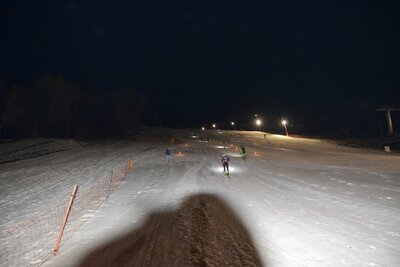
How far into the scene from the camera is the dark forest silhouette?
54481 millimetres

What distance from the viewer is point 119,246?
909 cm

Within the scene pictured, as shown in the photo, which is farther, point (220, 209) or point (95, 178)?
point (95, 178)

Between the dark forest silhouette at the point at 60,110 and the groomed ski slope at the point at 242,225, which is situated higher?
the dark forest silhouette at the point at 60,110

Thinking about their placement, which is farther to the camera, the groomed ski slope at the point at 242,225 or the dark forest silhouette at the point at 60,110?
the dark forest silhouette at the point at 60,110

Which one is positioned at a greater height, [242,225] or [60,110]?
[60,110]

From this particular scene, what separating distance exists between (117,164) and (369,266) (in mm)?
24982

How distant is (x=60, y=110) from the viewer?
65.9m

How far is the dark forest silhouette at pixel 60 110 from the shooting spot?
2145 inches

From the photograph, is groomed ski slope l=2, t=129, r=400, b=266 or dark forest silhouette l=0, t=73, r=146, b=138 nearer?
groomed ski slope l=2, t=129, r=400, b=266

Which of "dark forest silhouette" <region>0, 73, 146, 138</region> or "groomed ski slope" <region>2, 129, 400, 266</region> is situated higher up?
"dark forest silhouette" <region>0, 73, 146, 138</region>

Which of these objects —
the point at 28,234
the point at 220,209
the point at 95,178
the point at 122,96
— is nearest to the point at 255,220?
the point at 220,209

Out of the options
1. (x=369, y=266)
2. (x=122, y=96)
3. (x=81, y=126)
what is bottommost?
(x=369, y=266)

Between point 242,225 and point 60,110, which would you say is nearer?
point 242,225

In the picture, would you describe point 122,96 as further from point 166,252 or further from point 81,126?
point 166,252
